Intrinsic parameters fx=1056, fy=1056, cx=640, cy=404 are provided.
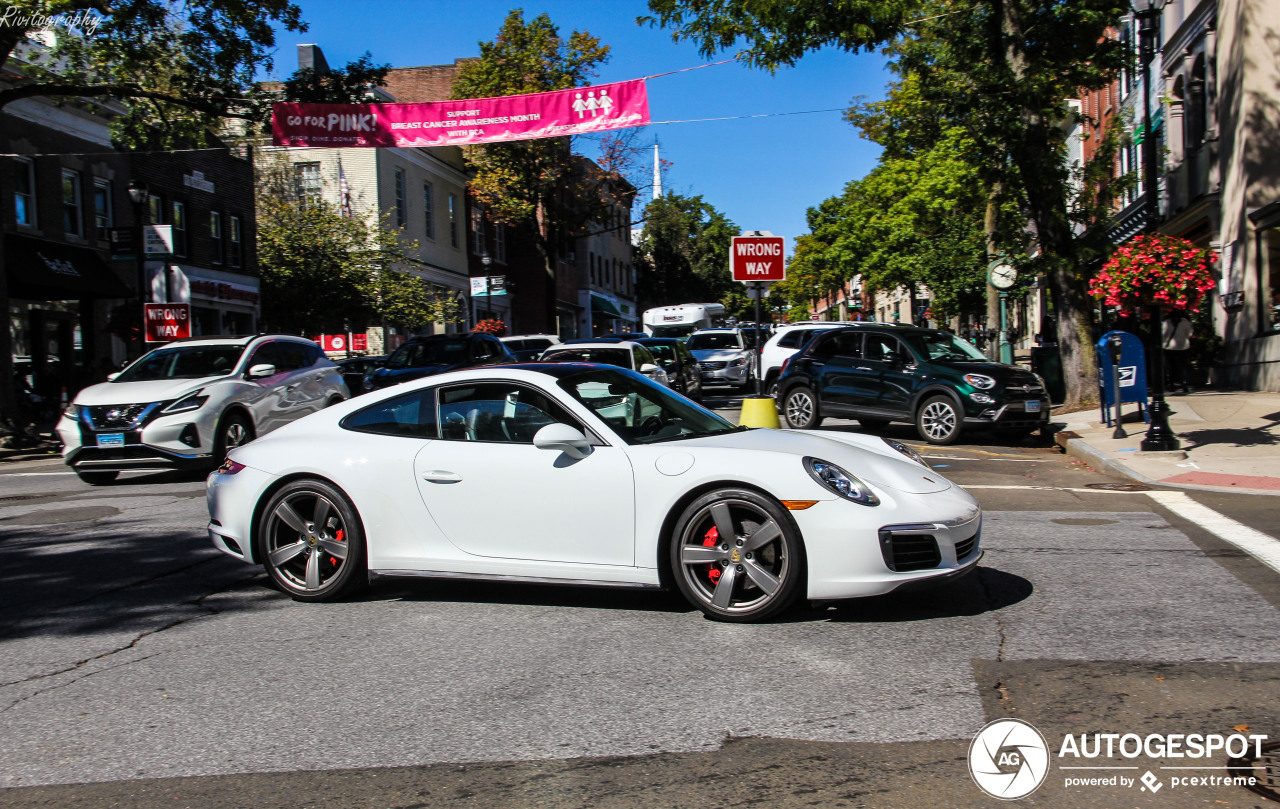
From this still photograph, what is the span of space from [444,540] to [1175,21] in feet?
88.1

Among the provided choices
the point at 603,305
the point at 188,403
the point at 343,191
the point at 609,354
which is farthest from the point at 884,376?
the point at 603,305

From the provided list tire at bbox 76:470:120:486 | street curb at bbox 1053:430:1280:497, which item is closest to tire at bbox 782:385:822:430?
street curb at bbox 1053:430:1280:497

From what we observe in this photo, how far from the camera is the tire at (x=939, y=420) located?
49.5ft

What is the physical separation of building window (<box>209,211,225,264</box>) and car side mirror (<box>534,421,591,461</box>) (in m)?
28.9

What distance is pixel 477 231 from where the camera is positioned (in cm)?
4766

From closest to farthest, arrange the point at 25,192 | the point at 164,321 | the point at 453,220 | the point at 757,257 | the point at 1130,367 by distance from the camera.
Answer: the point at 1130,367 < the point at 757,257 < the point at 164,321 < the point at 25,192 < the point at 453,220

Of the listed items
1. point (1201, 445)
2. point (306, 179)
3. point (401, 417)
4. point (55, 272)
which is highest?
point (306, 179)

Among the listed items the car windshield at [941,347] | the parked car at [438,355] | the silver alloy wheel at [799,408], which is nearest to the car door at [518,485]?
the car windshield at [941,347]

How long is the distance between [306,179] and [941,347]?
2747 cm

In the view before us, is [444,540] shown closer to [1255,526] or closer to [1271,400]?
[1255,526]

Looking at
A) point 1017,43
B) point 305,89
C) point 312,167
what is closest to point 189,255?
point 312,167

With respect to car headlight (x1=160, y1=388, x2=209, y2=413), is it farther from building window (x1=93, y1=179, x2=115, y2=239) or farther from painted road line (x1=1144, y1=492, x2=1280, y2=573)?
building window (x1=93, y1=179, x2=115, y2=239)

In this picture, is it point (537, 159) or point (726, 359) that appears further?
point (537, 159)

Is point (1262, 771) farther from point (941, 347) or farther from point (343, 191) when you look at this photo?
point (343, 191)
